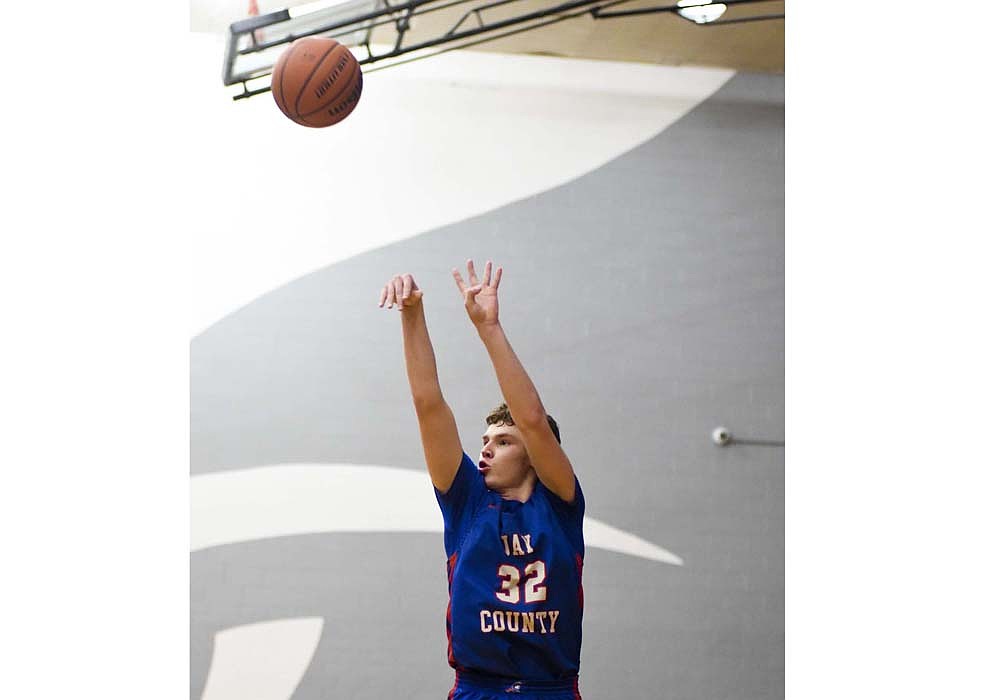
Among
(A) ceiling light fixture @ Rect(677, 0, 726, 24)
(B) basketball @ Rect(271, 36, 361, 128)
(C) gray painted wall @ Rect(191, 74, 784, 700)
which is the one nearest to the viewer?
(B) basketball @ Rect(271, 36, 361, 128)

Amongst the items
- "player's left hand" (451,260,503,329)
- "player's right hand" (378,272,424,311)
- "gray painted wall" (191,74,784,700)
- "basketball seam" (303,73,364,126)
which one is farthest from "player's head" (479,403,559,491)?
"gray painted wall" (191,74,784,700)

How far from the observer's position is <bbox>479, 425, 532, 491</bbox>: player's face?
10.3ft

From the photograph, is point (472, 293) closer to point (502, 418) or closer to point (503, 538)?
point (502, 418)

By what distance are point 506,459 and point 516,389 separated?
325 millimetres

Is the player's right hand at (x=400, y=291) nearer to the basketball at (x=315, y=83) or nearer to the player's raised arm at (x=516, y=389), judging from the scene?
the player's raised arm at (x=516, y=389)

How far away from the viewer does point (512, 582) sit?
2977 mm

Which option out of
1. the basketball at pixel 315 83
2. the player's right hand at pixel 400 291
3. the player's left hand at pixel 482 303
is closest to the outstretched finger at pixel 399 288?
the player's right hand at pixel 400 291

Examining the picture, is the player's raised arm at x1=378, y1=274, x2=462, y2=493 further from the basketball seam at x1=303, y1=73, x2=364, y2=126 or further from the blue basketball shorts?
the basketball seam at x1=303, y1=73, x2=364, y2=126

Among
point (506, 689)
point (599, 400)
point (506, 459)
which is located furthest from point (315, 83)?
point (599, 400)

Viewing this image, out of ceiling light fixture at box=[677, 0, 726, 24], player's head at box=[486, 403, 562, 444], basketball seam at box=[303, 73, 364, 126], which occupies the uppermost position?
ceiling light fixture at box=[677, 0, 726, 24]

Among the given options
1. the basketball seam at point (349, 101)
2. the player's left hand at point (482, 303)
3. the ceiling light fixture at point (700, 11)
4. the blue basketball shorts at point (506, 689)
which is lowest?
→ the blue basketball shorts at point (506, 689)

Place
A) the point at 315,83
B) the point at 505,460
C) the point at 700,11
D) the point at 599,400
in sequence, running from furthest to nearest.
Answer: the point at 599,400, the point at 700,11, the point at 315,83, the point at 505,460

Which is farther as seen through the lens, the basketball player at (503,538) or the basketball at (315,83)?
Result: the basketball at (315,83)

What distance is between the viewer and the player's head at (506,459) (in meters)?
3.14
